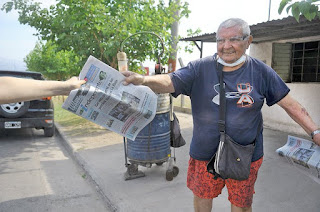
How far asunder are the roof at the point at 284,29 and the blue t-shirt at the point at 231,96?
389 cm

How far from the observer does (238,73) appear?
211cm

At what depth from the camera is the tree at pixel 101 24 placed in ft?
23.5

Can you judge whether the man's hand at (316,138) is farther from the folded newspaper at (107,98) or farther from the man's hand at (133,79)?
the man's hand at (133,79)

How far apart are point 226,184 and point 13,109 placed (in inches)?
227

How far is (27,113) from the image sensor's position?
6863 mm

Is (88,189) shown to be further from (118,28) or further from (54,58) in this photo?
(54,58)

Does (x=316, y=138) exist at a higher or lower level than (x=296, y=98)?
higher

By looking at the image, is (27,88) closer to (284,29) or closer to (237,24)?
(237,24)

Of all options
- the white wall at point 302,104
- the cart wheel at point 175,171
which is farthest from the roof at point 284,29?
the cart wheel at point 175,171

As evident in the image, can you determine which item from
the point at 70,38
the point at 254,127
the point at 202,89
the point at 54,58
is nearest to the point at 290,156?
the point at 254,127

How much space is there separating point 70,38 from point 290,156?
276 inches

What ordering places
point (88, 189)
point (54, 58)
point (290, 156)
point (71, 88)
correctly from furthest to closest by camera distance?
point (54, 58), point (88, 189), point (290, 156), point (71, 88)

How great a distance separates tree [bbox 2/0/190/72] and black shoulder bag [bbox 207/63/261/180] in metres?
5.47

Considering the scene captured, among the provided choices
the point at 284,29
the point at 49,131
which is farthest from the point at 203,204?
the point at 49,131
